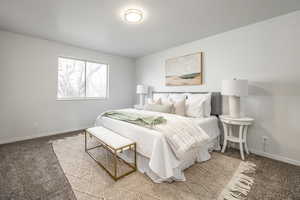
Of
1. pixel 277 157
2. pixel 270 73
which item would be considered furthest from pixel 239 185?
pixel 270 73

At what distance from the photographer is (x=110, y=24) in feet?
8.47

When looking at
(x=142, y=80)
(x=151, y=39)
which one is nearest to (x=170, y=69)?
(x=151, y=39)

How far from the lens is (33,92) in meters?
3.23

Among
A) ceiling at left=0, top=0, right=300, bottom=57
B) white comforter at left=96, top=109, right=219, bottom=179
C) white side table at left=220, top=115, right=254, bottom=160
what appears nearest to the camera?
white comforter at left=96, top=109, right=219, bottom=179

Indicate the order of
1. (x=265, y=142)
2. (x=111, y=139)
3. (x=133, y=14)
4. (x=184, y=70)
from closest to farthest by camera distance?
(x=111, y=139) → (x=133, y=14) → (x=265, y=142) → (x=184, y=70)

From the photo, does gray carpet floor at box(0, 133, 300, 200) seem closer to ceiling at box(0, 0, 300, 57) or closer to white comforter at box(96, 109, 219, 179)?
white comforter at box(96, 109, 219, 179)

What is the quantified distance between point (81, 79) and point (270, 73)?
4725mm

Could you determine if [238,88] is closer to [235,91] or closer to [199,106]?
[235,91]

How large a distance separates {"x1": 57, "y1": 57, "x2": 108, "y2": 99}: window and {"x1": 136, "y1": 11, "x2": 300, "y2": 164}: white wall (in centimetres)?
358

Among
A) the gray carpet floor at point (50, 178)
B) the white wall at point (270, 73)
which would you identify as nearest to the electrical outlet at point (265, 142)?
the white wall at point (270, 73)

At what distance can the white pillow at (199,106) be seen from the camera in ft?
9.00

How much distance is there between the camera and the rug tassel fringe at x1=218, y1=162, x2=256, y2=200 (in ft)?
4.80

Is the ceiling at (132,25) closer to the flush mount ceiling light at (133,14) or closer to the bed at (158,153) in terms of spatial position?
the flush mount ceiling light at (133,14)

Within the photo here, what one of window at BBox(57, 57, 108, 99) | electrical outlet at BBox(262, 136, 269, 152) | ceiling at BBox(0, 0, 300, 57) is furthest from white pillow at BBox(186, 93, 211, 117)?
window at BBox(57, 57, 108, 99)
